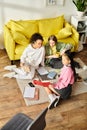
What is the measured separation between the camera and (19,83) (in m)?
3.35

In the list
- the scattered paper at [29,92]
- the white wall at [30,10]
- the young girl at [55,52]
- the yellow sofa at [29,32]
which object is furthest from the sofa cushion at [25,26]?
the scattered paper at [29,92]

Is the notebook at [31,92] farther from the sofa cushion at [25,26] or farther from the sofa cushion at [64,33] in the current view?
the sofa cushion at [64,33]

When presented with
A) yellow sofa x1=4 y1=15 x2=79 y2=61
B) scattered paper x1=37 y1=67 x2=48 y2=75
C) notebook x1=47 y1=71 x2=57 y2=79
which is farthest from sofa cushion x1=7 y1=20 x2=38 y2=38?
notebook x1=47 y1=71 x2=57 y2=79

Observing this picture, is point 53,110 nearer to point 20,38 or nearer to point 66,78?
point 66,78

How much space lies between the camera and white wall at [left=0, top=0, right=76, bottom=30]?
4.02 metres

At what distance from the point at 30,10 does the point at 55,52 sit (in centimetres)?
112

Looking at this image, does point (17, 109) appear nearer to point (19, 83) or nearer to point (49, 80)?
point (19, 83)

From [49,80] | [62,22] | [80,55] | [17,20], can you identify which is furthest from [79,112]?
[17,20]

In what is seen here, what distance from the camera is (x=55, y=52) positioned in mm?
3791

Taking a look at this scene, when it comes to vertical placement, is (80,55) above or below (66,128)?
above

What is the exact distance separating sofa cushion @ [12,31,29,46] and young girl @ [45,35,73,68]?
0.41 meters

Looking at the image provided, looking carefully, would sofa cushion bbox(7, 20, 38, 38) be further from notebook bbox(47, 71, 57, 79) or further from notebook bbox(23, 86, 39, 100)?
notebook bbox(23, 86, 39, 100)

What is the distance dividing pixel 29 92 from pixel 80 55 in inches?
65.1

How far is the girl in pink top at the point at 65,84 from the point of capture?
9.62ft
